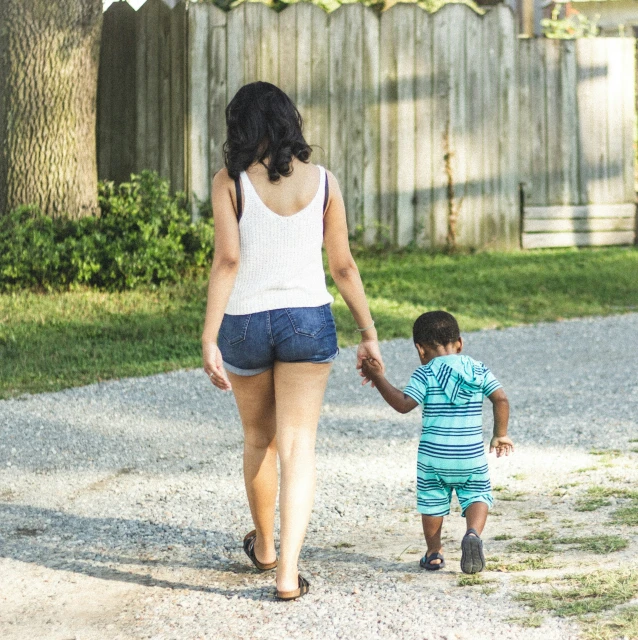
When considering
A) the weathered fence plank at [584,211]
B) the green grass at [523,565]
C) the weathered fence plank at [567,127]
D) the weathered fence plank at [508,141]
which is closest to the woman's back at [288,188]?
the green grass at [523,565]

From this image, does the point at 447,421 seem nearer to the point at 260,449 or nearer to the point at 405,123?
the point at 260,449

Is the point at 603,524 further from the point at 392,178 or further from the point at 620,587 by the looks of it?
the point at 392,178

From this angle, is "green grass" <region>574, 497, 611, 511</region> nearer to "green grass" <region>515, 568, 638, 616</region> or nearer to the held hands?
"green grass" <region>515, 568, 638, 616</region>

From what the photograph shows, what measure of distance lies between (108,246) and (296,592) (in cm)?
652

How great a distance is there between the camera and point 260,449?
154 inches

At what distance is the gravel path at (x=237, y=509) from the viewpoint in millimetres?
3568

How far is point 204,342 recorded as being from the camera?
362cm

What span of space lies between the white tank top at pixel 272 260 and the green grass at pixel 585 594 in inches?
46.6

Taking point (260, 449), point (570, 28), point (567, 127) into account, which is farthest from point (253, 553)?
point (570, 28)

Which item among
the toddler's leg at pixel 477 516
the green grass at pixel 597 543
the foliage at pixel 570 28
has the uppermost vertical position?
the foliage at pixel 570 28

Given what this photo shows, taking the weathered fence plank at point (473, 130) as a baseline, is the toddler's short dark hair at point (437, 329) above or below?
below

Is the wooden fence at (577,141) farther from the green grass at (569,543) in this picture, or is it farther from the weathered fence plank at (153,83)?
the green grass at (569,543)

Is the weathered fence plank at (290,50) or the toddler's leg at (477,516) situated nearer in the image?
the toddler's leg at (477,516)

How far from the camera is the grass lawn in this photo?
312 inches
